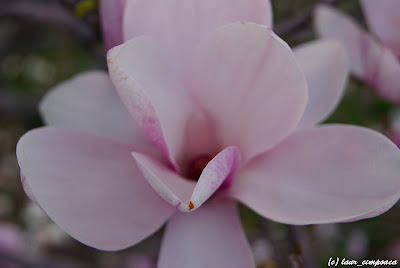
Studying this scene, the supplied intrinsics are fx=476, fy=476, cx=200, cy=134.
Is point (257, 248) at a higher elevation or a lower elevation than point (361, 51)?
lower

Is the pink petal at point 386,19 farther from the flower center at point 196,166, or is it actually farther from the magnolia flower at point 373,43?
the flower center at point 196,166

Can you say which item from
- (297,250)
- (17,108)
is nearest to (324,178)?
(297,250)

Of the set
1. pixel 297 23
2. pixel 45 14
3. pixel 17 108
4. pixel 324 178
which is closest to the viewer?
pixel 324 178

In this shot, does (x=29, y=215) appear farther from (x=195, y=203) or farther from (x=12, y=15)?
(x=195, y=203)

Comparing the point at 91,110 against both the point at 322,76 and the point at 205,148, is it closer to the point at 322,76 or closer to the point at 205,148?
the point at 205,148

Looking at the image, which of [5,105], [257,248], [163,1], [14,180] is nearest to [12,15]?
[5,105]

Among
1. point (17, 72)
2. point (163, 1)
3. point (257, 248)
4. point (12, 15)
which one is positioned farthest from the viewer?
point (17, 72)

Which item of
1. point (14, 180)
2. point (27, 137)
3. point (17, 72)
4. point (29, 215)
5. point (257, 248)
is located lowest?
point (14, 180)
